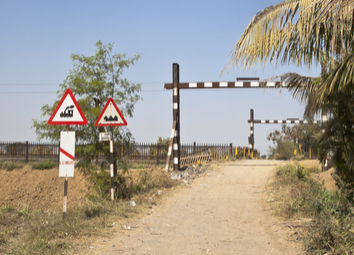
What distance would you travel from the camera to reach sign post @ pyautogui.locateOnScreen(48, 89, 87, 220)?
7050 millimetres

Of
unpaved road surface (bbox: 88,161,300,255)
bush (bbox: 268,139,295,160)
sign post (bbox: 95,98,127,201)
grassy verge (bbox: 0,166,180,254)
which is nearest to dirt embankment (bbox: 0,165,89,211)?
grassy verge (bbox: 0,166,180,254)

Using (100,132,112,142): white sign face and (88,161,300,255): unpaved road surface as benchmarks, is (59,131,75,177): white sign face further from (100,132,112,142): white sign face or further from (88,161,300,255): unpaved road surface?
(100,132,112,142): white sign face

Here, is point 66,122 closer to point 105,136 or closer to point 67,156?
point 67,156

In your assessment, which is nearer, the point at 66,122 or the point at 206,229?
the point at 206,229

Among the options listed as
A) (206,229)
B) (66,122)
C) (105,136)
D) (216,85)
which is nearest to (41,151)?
(216,85)

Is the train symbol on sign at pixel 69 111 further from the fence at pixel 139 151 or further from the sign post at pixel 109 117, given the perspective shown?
the fence at pixel 139 151

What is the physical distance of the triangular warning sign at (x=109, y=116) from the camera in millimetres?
9031

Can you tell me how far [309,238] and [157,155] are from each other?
19890mm

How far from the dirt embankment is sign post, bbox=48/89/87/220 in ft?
18.5

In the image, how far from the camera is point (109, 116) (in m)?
9.10

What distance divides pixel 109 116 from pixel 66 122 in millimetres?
1978

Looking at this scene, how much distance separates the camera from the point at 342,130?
7559mm

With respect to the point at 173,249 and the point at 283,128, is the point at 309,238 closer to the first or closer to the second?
the point at 173,249

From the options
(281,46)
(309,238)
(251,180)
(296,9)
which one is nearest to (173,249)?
(309,238)
